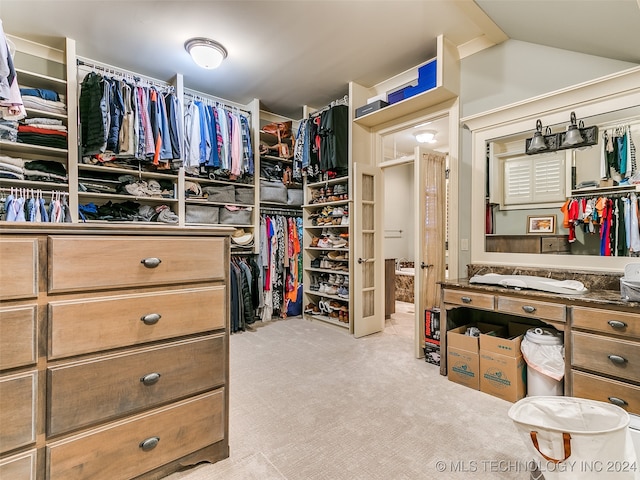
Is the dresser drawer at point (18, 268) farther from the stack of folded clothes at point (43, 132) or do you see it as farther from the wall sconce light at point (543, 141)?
the wall sconce light at point (543, 141)

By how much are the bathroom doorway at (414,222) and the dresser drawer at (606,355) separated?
1.22 m

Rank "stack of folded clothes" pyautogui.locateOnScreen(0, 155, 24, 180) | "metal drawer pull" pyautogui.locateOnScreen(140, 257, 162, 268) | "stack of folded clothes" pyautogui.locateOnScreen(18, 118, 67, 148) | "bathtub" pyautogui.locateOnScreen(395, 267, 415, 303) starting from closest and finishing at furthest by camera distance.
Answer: "metal drawer pull" pyautogui.locateOnScreen(140, 257, 162, 268) → "stack of folded clothes" pyautogui.locateOnScreen(0, 155, 24, 180) → "stack of folded clothes" pyautogui.locateOnScreen(18, 118, 67, 148) → "bathtub" pyautogui.locateOnScreen(395, 267, 415, 303)

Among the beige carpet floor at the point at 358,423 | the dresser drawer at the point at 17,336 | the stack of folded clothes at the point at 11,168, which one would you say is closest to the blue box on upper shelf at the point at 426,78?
the beige carpet floor at the point at 358,423

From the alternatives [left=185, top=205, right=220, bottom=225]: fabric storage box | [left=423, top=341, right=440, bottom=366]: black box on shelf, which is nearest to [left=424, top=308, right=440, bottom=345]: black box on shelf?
[left=423, top=341, right=440, bottom=366]: black box on shelf

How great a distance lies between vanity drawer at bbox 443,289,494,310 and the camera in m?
2.42

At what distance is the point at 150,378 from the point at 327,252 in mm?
3156

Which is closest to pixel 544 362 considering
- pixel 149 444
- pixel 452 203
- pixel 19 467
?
pixel 452 203

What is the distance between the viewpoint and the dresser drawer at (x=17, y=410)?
105 centimetres

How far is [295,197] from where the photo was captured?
4609 millimetres

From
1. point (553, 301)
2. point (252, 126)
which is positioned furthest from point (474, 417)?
point (252, 126)

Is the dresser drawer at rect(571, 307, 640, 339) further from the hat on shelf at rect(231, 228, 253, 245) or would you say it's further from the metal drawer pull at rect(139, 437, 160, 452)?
the hat on shelf at rect(231, 228, 253, 245)

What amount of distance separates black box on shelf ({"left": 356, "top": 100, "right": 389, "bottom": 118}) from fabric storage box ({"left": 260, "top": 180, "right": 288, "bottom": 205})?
1411mm

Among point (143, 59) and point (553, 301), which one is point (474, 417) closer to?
point (553, 301)

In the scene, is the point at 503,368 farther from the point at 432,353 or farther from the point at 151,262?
the point at 151,262
